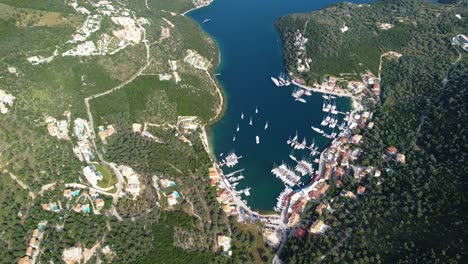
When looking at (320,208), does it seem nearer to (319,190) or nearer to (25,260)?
(319,190)

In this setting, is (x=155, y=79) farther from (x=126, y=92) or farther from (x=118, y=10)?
(x=118, y=10)

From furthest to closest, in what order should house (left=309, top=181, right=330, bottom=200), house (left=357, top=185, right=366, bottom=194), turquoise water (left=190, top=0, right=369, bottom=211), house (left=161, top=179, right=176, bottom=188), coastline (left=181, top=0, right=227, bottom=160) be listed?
coastline (left=181, top=0, right=227, bottom=160) → turquoise water (left=190, top=0, right=369, bottom=211) → house (left=309, top=181, right=330, bottom=200) → house (left=357, top=185, right=366, bottom=194) → house (left=161, top=179, right=176, bottom=188)

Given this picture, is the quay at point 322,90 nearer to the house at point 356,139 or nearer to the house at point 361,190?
the house at point 356,139

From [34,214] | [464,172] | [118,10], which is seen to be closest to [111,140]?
[34,214]

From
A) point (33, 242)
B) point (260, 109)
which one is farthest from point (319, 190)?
point (33, 242)

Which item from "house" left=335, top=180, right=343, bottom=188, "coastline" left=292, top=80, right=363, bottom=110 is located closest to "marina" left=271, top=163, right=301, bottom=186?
"house" left=335, top=180, right=343, bottom=188

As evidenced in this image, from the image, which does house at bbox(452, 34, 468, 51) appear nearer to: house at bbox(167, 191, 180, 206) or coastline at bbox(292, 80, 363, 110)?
coastline at bbox(292, 80, 363, 110)
